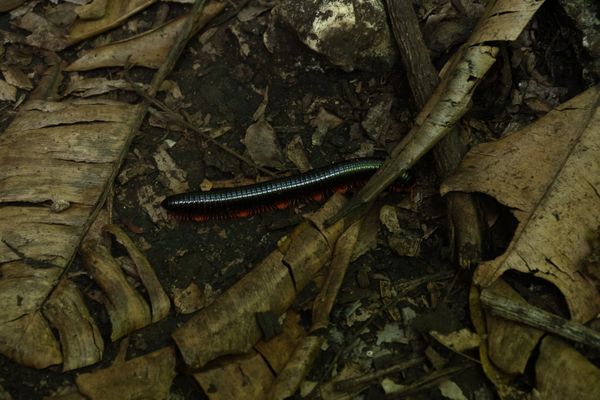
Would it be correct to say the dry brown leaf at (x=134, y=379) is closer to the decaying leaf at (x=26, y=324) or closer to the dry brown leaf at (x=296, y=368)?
the decaying leaf at (x=26, y=324)

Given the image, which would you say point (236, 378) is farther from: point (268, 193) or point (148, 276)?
point (268, 193)

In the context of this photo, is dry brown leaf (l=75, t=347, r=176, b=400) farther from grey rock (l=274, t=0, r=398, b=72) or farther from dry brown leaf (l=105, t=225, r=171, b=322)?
grey rock (l=274, t=0, r=398, b=72)

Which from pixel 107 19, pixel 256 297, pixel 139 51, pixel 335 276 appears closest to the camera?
pixel 256 297

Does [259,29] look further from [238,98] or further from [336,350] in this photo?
[336,350]

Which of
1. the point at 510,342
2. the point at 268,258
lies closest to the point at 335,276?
the point at 268,258

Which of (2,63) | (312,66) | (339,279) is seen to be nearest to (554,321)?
(339,279)

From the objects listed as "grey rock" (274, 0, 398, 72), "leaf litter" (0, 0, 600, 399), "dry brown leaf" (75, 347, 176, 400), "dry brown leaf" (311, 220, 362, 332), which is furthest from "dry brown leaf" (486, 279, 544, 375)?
"grey rock" (274, 0, 398, 72)

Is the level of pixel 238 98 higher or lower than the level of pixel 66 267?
higher
